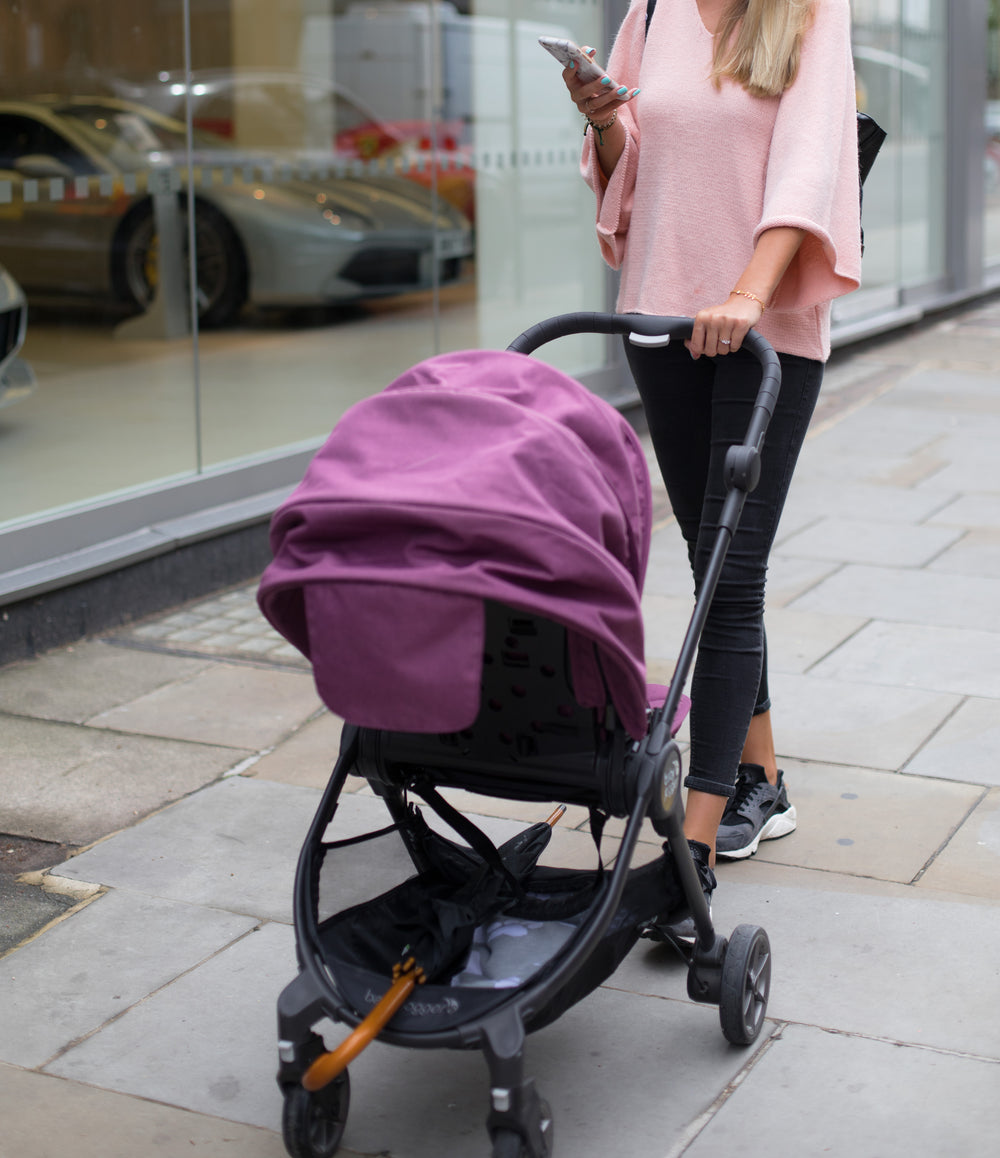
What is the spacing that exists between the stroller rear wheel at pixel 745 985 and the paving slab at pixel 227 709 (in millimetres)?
1878

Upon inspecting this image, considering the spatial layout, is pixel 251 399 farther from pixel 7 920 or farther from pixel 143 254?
pixel 7 920

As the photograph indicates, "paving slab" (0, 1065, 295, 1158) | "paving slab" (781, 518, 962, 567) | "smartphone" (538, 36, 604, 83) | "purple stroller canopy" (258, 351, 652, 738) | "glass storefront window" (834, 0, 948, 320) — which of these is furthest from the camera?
"glass storefront window" (834, 0, 948, 320)

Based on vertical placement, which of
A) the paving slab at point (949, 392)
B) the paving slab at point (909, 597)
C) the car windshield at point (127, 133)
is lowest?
the paving slab at point (909, 597)

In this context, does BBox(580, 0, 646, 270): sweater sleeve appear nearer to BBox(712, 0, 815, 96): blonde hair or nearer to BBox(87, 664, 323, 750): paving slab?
BBox(712, 0, 815, 96): blonde hair

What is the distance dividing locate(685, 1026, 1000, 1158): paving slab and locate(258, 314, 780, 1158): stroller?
12cm

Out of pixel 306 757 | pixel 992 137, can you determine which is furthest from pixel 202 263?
pixel 992 137

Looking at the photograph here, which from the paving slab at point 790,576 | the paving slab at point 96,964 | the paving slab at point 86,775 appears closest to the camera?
the paving slab at point 96,964

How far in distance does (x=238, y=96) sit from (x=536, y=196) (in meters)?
1.98

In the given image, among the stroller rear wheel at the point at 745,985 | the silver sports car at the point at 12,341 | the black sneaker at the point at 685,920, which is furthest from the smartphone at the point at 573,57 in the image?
the silver sports car at the point at 12,341

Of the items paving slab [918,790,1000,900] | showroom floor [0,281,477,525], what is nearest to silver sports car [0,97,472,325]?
showroom floor [0,281,477,525]

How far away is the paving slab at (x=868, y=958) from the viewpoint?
292 centimetres

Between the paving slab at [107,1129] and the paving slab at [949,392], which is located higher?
the paving slab at [949,392]

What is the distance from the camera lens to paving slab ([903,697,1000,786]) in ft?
13.3

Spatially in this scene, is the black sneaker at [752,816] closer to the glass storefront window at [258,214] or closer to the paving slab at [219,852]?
the paving slab at [219,852]
